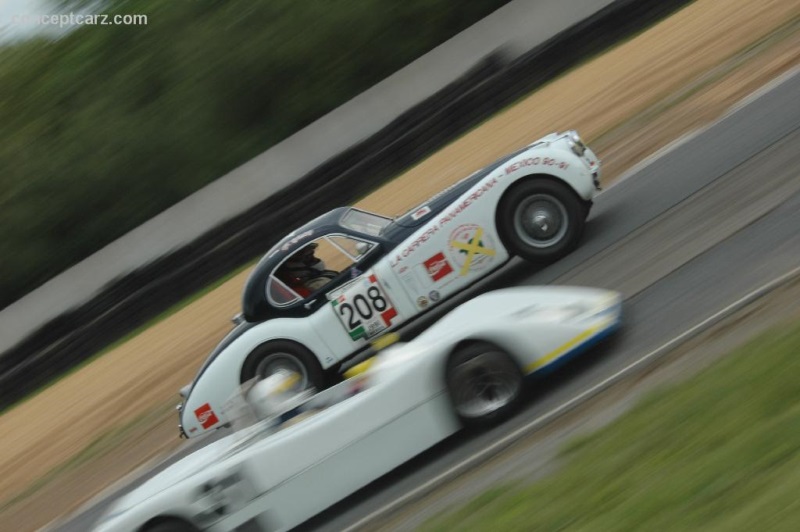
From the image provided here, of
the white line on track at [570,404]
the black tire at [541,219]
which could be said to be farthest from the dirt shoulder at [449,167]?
the white line on track at [570,404]

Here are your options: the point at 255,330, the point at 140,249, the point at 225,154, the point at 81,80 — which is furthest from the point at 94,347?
the point at 255,330

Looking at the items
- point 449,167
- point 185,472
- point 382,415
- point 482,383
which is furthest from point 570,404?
point 449,167

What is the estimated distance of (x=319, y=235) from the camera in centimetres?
885

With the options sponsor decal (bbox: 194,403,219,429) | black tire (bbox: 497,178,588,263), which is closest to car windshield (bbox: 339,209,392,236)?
black tire (bbox: 497,178,588,263)

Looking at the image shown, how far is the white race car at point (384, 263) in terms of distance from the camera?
8594 millimetres

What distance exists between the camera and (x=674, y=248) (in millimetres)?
8008

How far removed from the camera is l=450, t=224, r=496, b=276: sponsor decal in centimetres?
857

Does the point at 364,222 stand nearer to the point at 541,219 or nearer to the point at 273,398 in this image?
the point at 541,219

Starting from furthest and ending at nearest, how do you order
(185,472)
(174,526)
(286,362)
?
1. (286,362)
2. (185,472)
3. (174,526)

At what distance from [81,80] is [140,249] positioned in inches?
173

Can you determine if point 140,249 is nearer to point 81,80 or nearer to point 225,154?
point 225,154

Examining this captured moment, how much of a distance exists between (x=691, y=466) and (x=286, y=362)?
4681 mm

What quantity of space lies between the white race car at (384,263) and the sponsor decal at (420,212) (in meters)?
0.01

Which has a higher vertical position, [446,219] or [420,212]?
[420,212]
